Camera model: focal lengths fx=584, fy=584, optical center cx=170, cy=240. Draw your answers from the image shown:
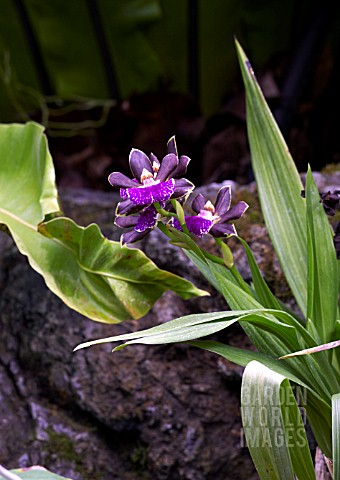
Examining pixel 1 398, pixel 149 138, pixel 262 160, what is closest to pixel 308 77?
pixel 149 138

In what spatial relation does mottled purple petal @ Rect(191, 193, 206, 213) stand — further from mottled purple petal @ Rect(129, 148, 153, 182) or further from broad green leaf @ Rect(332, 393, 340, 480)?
broad green leaf @ Rect(332, 393, 340, 480)

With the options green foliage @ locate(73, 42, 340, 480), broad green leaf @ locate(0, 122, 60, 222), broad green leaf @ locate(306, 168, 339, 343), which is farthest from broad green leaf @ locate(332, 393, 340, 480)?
broad green leaf @ locate(0, 122, 60, 222)

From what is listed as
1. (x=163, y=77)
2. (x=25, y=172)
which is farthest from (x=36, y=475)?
(x=163, y=77)

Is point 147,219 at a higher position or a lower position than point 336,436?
higher

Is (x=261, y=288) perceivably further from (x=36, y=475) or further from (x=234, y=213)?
(x=36, y=475)

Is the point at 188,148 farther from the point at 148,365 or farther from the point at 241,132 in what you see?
the point at 148,365

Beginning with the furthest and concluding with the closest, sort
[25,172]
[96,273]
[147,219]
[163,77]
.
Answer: [163,77] → [25,172] → [96,273] → [147,219]

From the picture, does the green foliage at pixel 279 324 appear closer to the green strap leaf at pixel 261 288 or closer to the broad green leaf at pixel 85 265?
the green strap leaf at pixel 261 288
